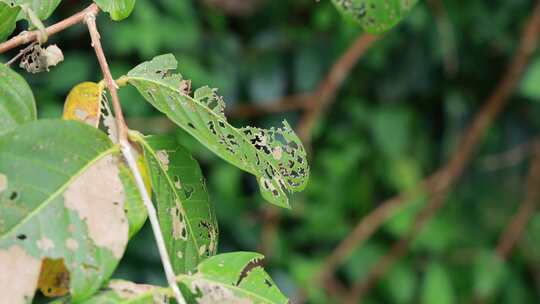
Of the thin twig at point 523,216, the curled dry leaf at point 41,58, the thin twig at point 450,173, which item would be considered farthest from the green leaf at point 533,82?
the curled dry leaf at point 41,58

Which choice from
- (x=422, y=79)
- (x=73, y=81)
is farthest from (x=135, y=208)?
(x=422, y=79)

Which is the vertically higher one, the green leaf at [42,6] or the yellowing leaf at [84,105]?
the green leaf at [42,6]

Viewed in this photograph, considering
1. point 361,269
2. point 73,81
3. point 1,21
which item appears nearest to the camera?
point 1,21

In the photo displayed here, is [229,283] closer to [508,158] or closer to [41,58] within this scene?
[41,58]

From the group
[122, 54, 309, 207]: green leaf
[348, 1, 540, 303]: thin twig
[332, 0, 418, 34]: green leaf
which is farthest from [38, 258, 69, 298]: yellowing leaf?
[348, 1, 540, 303]: thin twig

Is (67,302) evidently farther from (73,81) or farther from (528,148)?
(528,148)

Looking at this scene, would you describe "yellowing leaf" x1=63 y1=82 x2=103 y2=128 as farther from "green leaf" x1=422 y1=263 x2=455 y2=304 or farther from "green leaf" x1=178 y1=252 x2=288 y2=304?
"green leaf" x1=422 y1=263 x2=455 y2=304

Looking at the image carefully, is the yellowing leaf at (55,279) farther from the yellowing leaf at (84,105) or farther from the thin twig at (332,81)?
the thin twig at (332,81)
